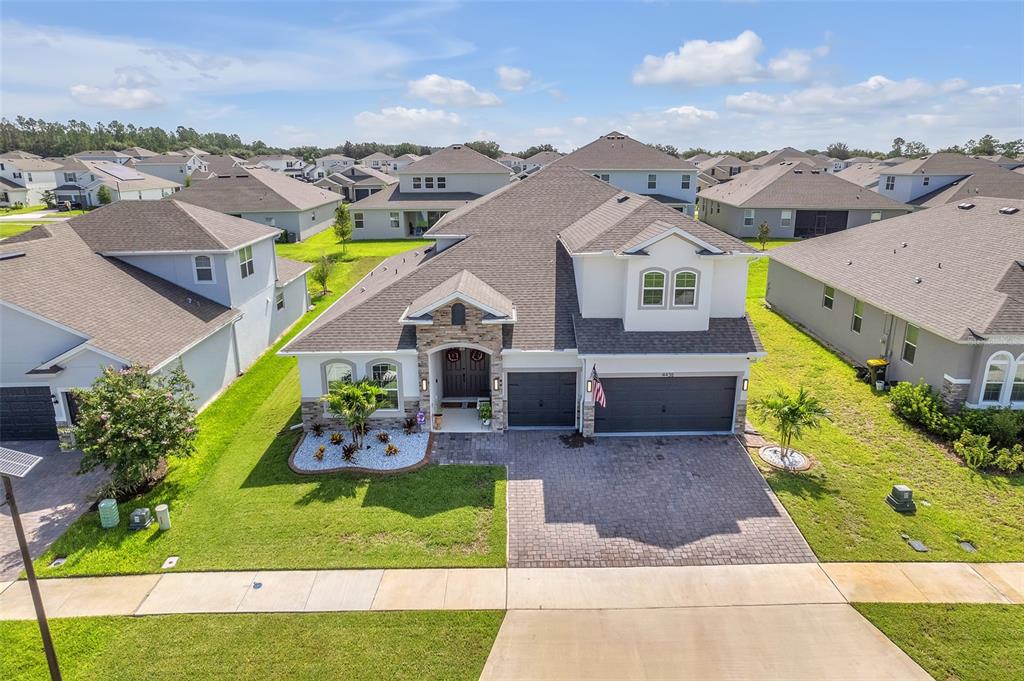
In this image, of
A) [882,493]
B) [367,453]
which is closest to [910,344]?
[882,493]

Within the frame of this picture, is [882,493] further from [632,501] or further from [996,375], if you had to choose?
[632,501]

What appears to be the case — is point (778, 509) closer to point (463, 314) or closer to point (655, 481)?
point (655, 481)

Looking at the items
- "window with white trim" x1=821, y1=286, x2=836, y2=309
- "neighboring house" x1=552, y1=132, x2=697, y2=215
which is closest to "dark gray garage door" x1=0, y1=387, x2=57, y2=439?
"window with white trim" x1=821, y1=286, x2=836, y2=309

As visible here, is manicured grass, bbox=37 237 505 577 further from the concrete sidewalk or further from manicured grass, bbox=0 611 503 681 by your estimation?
manicured grass, bbox=0 611 503 681

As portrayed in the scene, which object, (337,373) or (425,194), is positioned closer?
(337,373)

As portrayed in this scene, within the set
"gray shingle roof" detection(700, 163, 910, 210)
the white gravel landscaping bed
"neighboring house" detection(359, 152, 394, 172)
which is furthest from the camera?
"neighboring house" detection(359, 152, 394, 172)
